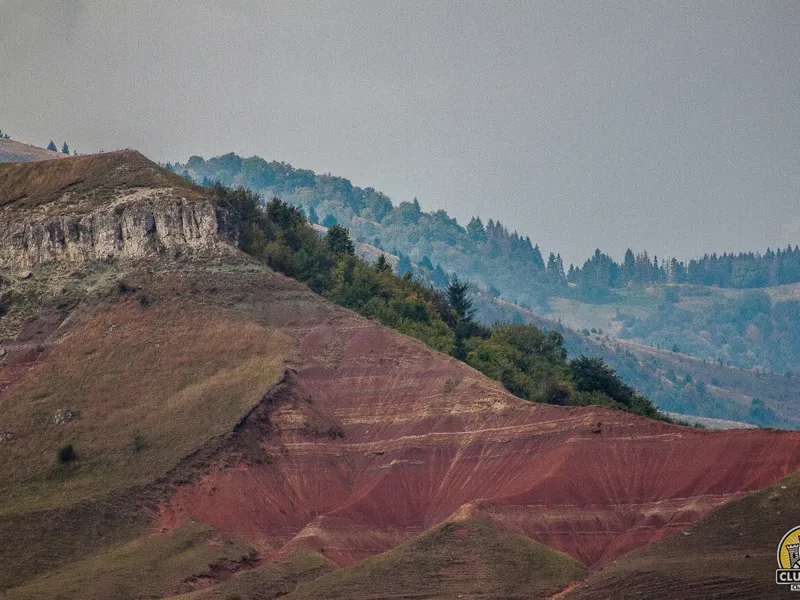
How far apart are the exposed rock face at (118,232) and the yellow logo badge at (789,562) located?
69.1 metres

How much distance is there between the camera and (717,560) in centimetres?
8600

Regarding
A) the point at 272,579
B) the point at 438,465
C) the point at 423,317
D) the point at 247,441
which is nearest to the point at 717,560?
the point at 272,579

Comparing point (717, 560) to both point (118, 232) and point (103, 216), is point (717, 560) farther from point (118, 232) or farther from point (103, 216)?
point (103, 216)

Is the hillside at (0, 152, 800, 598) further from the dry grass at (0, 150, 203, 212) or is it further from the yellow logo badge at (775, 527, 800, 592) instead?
the yellow logo badge at (775, 527, 800, 592)

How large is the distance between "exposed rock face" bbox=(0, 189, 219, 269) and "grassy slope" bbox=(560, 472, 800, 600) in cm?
6022

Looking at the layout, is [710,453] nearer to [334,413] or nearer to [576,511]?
[576,511]

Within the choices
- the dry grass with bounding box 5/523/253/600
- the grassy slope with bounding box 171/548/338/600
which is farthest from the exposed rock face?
the grassy slope with bounding box 171/548/338/600

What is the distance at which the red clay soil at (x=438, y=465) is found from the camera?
100375 mm

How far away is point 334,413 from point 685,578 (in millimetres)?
42912

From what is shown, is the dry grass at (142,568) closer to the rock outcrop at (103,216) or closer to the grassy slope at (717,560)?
the grassy slope at (717,560)

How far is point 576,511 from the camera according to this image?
335 feet

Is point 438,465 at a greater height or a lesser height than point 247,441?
lesser

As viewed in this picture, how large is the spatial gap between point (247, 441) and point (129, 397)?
12.2 metres

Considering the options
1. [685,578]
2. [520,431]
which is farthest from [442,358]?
[685,578]
